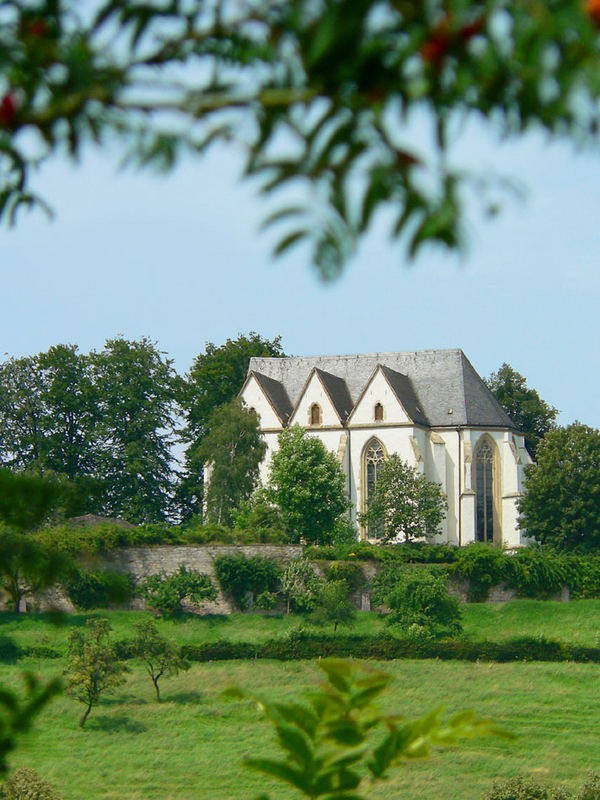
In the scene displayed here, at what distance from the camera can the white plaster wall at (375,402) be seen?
61.0m

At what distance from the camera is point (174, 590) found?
1909 inches

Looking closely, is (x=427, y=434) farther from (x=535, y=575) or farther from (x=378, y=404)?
(x=535, y=575)

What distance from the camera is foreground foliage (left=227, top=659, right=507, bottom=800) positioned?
2512 millimetres

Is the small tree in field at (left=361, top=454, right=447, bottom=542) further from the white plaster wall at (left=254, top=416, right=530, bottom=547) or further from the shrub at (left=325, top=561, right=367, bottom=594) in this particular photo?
the shrub at (left=325, top=561, right=367, bottom=594)

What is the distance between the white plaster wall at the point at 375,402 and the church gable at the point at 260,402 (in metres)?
4.43

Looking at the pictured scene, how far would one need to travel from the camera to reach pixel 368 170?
74.5 inches

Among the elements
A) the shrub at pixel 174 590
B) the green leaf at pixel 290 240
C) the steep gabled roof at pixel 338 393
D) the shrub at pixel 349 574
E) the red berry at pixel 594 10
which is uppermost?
the steep gabled roof at pixel 338 393

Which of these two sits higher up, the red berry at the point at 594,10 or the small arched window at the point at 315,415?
the small arched window at the point at 315,415

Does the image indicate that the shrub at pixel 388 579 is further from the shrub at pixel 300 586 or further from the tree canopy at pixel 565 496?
the tree canopy at pixel 565 496

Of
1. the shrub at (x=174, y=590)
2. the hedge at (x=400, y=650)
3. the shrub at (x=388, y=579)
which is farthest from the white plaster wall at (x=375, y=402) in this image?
the hedge at (x=400, y=650)

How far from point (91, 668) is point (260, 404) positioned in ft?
90.4

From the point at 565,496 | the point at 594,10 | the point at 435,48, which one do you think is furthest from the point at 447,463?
the point at 594,10

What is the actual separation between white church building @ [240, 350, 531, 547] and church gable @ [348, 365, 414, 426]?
2.1 inches

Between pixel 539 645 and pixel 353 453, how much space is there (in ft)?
65.4
